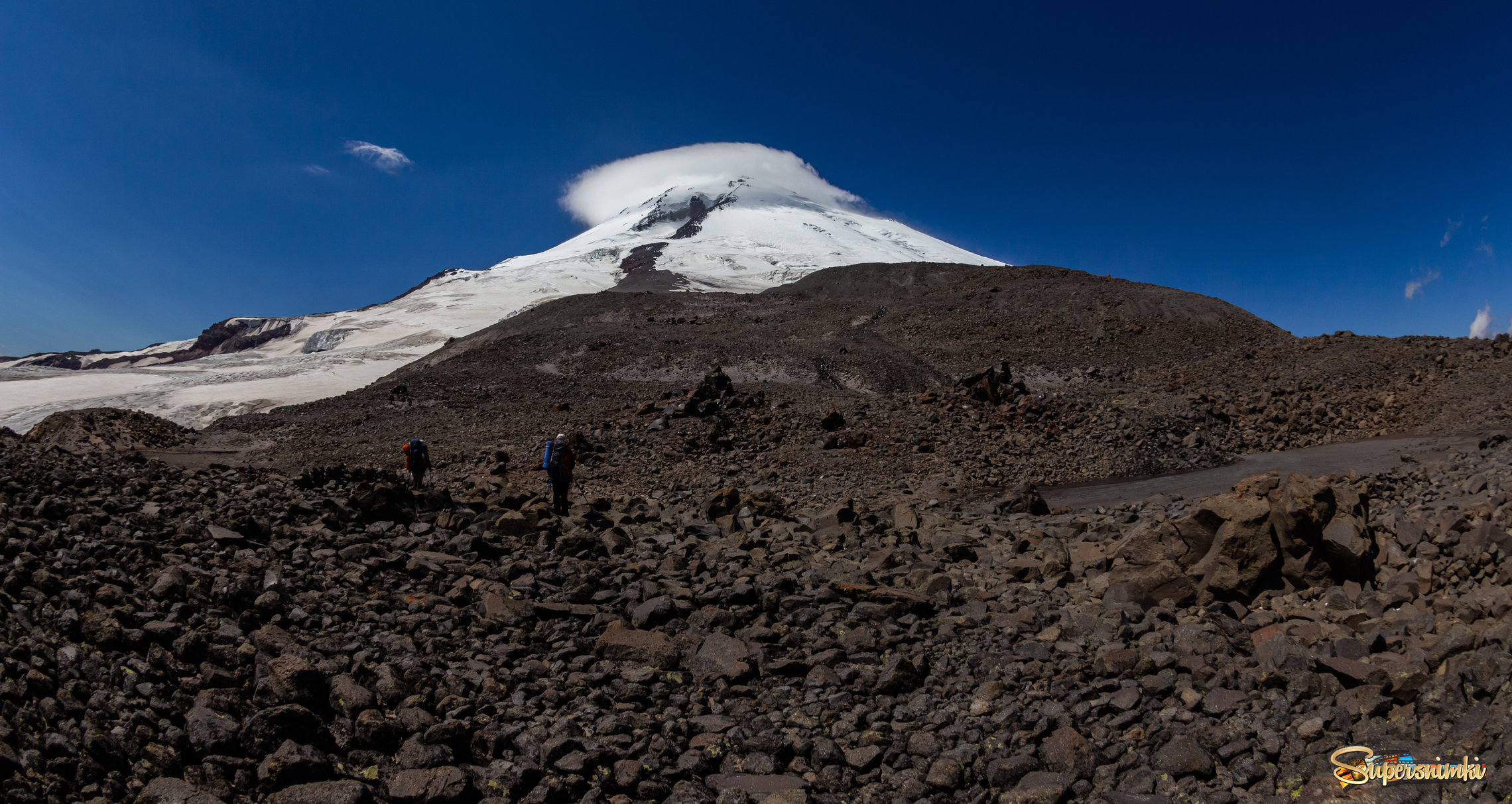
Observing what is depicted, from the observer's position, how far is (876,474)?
51.6ft

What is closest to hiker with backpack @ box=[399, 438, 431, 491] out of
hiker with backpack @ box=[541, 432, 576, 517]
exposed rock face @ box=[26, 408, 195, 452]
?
hiker with backpack @ box=[541, 432, 576, 517]

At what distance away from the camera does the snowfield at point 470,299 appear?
117 feet

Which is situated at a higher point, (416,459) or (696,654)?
(416,459)

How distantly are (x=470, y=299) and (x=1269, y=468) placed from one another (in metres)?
85.5

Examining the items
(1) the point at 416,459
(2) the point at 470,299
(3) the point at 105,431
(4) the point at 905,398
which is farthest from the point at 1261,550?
(2) the point at 470,299

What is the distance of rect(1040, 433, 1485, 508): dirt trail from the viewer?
14422 mm

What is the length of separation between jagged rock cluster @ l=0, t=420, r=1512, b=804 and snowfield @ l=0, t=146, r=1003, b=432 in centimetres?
3240

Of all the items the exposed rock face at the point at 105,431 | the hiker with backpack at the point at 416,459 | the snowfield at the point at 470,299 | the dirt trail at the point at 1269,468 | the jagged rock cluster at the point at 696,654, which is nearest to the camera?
the jagged rock cluster at the point at 696,654

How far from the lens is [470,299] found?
86.7 meters

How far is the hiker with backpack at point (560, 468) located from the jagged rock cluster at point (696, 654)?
2104mm

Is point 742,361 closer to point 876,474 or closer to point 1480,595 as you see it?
point 876,474

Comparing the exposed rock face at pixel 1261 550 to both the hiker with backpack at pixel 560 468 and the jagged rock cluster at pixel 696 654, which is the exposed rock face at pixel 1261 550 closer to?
the jagged rock cluster at pixel 696 654

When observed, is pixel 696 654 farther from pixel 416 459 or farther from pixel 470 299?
pixel 470 299

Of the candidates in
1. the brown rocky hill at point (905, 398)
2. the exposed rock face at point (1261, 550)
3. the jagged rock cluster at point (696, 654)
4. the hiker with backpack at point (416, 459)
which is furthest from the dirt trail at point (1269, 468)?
the hiker with backpack at point (416, 459)
